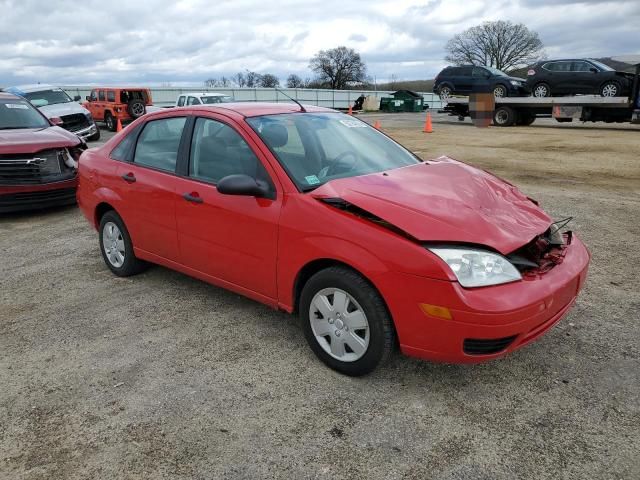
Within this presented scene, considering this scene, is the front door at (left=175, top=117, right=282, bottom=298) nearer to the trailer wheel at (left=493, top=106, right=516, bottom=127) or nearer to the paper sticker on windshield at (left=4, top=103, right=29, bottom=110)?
the paper sticker on windshield at (left=4, top=103, right=29, bottom=110)

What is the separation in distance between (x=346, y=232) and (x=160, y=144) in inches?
85.1

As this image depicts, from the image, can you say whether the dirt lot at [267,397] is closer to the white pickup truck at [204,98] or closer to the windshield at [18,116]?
the windshield at [18,116]

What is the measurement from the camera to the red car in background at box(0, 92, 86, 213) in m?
7.10

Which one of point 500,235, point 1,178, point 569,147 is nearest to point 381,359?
point 500,235

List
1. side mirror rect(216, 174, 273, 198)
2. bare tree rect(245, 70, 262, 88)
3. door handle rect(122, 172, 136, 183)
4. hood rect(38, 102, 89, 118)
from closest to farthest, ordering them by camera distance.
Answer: side mirror rect(216, 174, 273, 198)
door handle rect(122, 172, 136, 183)
hood rect(38, 102, 89, 118)
bare tree rect(245, 70, 262, 88)

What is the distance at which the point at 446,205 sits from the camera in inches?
123

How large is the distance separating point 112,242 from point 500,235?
11.7 ft

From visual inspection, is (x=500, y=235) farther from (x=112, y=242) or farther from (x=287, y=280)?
(x=112, y=242)

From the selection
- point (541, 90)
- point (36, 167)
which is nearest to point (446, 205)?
point (36, 167)

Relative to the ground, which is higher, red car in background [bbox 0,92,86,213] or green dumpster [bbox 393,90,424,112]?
green dumpster [bbox 393,90,424,112]

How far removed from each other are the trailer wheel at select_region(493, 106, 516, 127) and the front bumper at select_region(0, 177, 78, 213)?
63.1ft

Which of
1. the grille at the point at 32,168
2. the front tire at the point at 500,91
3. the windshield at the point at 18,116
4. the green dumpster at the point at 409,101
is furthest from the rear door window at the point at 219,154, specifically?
the green dumpster at the point at 409,101

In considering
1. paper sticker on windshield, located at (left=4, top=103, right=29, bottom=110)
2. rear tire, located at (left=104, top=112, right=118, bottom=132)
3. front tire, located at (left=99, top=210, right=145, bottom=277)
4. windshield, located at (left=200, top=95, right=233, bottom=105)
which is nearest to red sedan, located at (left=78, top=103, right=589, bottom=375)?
front tire, located at (left=99, top=210, right=145, bottom=277)

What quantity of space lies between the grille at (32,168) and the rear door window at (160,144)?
11.4ft
